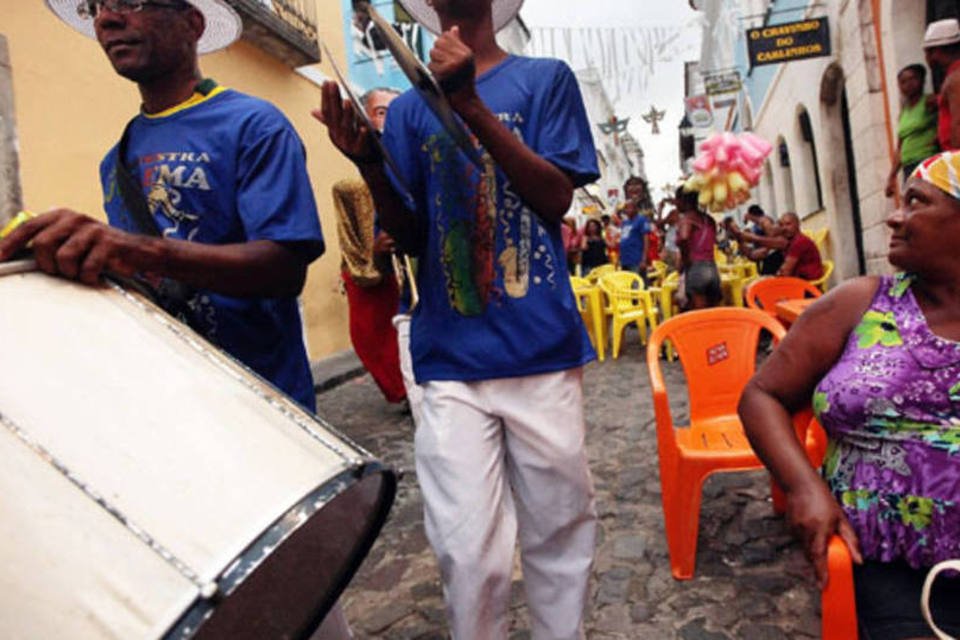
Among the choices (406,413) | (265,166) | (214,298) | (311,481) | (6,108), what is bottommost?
(406,413)

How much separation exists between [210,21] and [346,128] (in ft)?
1.72

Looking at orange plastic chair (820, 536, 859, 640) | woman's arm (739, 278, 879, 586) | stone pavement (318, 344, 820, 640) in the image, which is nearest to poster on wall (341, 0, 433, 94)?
stone pavement (318, 344, 820, 640)

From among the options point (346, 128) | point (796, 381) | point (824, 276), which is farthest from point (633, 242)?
point (346, 128)

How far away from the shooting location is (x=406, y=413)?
5.74 metres

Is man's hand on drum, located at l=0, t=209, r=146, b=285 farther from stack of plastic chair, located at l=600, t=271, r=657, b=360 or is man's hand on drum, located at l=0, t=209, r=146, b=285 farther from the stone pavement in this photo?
stack of plastic chair, located at l=600, t=271, r=657, b=360

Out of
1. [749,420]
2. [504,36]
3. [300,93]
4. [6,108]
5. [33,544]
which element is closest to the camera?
[33,544]

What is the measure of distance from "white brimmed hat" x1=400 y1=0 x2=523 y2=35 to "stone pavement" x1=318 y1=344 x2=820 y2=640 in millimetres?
1251

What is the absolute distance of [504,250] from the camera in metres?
1.75

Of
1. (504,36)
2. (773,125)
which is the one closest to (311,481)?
(773,125)

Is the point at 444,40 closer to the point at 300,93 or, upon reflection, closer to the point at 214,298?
the point at 214,298

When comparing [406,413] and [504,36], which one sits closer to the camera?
[406,413]

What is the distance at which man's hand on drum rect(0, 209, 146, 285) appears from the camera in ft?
3.27

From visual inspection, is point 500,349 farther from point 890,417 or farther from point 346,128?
point 890,417

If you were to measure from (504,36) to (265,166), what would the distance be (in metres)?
23.4
